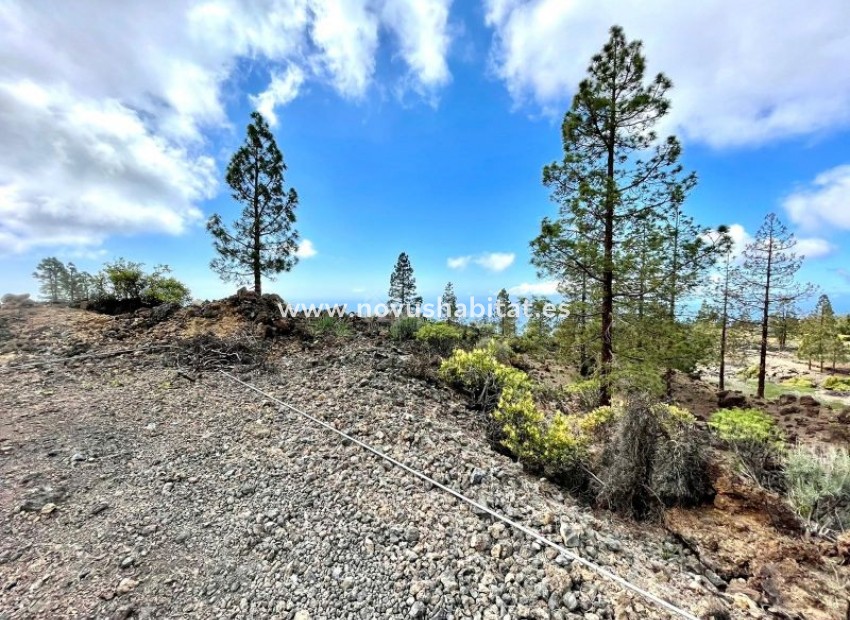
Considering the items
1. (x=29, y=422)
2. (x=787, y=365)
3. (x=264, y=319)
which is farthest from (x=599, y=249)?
(x=787, y=365)

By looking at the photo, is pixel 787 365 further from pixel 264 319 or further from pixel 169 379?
pixel 169 379

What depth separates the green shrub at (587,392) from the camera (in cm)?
614

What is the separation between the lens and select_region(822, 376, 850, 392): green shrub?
13591 millimetres

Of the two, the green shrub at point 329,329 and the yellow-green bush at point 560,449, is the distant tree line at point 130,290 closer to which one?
the green shrub at point 329,329

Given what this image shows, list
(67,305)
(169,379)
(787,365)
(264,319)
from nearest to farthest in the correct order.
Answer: (169,379)
(264,319)
(67,305)
(787,365)

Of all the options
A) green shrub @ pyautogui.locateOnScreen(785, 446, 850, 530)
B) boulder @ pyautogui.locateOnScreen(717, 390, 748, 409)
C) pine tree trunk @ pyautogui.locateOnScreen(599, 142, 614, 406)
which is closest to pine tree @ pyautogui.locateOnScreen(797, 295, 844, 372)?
boulder @ pyautogui.locateOnScreen(717, 390, 748, 409)

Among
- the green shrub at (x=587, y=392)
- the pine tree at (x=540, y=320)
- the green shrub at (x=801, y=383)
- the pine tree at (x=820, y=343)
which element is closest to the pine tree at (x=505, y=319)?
the pine tree at (x=540, y=320)

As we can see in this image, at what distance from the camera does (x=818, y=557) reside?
2.42 m

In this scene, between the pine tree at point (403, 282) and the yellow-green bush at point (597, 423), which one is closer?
the yellow-green bush at point (597, 423)

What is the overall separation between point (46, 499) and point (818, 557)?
5684 millimetres

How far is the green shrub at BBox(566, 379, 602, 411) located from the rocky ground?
9.35 ft

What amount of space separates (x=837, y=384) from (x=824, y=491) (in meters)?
17.5

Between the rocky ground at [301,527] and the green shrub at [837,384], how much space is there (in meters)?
17.6

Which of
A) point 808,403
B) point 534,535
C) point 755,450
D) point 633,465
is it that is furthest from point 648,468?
point 808,403
